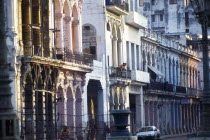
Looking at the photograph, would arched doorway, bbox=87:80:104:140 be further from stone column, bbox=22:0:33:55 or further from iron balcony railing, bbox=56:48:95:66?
stone column, bbox=22:0:33:55

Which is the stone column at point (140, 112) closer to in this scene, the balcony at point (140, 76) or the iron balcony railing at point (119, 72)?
the balcony at point (140, 76)

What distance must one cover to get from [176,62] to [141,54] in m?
18.4

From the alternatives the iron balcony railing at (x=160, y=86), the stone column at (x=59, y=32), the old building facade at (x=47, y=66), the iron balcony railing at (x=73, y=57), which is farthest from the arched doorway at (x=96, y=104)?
the iron balcony railing at (x=160, y=86)

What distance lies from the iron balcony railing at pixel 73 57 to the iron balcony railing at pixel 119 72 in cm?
759

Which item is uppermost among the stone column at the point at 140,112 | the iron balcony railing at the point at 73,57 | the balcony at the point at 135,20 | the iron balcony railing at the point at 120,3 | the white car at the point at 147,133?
the iron balcony railing at the point at 120,3

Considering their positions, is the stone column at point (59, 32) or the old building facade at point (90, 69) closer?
the old building facade at point (90, 69)

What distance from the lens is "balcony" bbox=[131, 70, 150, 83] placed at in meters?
66.2

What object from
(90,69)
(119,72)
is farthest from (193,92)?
(90,69)

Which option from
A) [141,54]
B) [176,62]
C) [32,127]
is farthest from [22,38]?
[176,62]

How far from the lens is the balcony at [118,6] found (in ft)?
196

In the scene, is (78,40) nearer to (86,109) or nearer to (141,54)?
(86,109)

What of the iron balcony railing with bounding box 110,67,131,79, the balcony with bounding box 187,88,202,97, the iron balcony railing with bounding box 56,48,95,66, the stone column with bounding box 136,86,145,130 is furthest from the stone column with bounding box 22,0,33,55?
the balcony with bounding box 187,88,202,97

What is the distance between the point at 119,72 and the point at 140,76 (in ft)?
21.1

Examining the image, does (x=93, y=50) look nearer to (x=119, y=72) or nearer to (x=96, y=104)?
(x=96, y=104)
